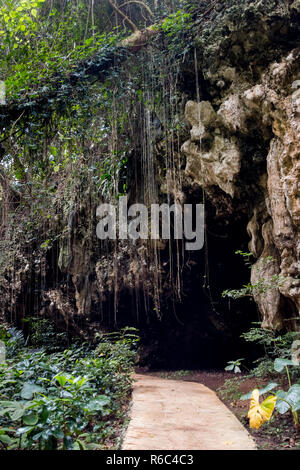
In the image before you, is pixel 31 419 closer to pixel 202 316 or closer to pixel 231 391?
pixel 231 391

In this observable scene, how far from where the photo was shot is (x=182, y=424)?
2.85 metres

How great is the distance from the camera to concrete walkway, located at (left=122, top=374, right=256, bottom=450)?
91.0 inches

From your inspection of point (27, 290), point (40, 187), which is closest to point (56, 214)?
point (40, 187)

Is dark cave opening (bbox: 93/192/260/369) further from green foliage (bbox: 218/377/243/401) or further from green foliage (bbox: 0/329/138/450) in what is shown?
green foliage (bbox: 0/329/138/450)

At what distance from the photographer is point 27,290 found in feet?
25.1

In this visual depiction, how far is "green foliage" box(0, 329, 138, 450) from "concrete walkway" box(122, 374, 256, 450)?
0.79 feet

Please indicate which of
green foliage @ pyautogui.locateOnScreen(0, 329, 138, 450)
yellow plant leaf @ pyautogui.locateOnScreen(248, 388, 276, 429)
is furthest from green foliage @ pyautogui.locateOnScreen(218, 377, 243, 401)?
yellow plant leaf @ pyautogui.locateOnScreen(248, 388, 276, 429)

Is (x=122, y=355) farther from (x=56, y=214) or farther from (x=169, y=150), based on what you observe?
(x=56, y=214)

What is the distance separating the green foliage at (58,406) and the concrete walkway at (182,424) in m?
0.24

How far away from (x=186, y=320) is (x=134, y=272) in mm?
1648

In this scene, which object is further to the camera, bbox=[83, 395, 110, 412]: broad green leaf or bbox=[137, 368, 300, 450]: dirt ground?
bbox=[137, 368, 300, 450]: dirt ground

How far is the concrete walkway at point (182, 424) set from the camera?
2.31 metres

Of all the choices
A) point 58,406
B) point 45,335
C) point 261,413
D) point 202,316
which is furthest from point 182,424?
point 45,335

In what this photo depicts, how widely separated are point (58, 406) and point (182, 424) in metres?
1.25
